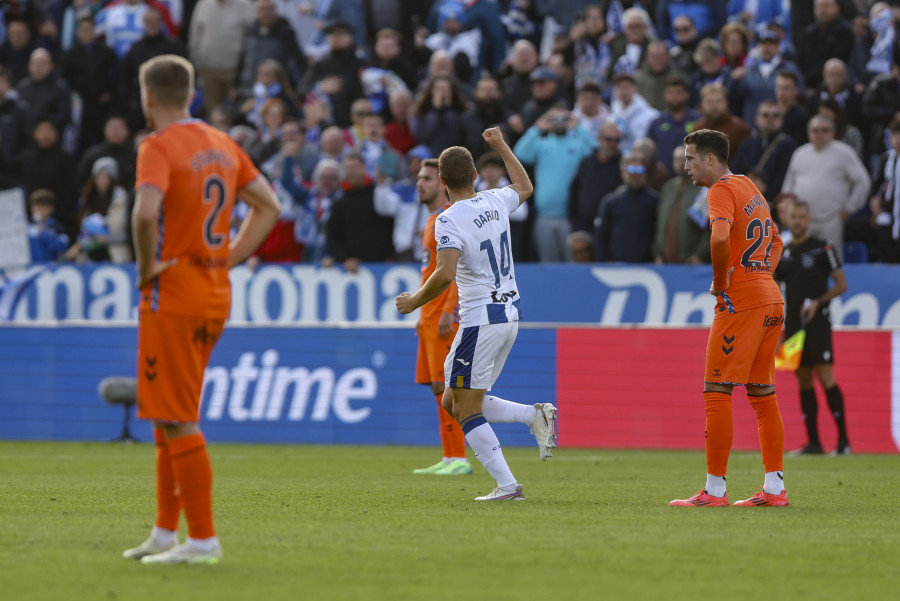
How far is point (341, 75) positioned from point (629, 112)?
4828 millimetres

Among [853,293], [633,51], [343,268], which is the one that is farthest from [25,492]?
[633,51]

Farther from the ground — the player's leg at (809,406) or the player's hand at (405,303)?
the player's hand at (405,303)

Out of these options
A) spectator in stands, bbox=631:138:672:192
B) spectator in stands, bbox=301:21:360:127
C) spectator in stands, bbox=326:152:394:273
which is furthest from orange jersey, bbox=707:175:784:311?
spectator in stands, bbox=301:21:360:127

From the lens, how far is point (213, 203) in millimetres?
6438

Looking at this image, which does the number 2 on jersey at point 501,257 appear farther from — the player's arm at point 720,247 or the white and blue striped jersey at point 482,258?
the player's arm at point 720,247

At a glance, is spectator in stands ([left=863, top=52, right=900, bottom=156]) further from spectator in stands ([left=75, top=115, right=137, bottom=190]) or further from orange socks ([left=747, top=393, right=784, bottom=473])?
spectator in stands ([left=75, top=115, right=137, bottom=190])

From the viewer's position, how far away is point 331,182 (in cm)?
1905

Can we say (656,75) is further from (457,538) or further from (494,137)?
(457,538)

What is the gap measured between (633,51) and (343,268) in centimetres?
539

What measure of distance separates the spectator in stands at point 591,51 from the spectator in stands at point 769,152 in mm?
3395

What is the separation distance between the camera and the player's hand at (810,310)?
15.5 m

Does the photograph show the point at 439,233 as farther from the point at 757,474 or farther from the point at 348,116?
the point at 348,116

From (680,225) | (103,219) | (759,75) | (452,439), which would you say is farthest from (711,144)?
(103,219)

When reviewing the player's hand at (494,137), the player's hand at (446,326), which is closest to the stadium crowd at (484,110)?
the player's hand at (446,326)
